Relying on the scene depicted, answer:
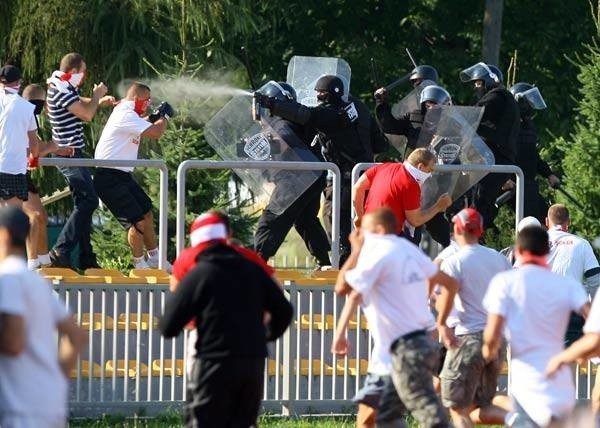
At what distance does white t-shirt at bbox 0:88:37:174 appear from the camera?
15.0 metres

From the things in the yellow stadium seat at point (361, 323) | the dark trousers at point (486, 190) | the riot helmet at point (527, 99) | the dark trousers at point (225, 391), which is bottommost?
the dark trousers at point (225, 391)

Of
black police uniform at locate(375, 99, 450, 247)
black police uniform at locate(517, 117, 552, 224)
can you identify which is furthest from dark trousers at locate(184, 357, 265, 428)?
black police uniform at locate(517, 117, 552, 224)

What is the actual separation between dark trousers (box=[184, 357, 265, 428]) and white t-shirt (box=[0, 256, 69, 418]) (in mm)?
1436

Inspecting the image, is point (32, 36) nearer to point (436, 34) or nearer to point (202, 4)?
point (202, 4)

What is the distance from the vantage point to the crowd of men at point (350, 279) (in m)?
9.52

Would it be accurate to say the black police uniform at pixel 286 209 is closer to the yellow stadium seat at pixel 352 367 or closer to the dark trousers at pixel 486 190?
the yellow stadium seat at pixel 352 367

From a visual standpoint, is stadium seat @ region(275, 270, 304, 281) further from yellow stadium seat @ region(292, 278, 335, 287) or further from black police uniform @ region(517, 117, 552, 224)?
black police uniform @ region(517, 117, 552, 224)

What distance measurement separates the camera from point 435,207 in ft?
49.5

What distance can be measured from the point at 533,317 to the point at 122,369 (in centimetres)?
544

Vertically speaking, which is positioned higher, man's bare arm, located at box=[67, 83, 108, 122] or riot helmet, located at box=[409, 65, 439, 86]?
riot helmet, located at box=[409, 65, 439, 86]

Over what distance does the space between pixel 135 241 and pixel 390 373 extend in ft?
16.3

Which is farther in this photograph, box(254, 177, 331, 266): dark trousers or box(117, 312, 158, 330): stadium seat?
box(254, 177, 331, 266): dark trousers

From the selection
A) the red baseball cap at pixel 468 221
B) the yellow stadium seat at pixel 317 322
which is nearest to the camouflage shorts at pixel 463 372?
the red baseball cap at pixel 468 221

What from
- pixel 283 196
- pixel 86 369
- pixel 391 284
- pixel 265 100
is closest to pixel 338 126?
pixel 265 100
